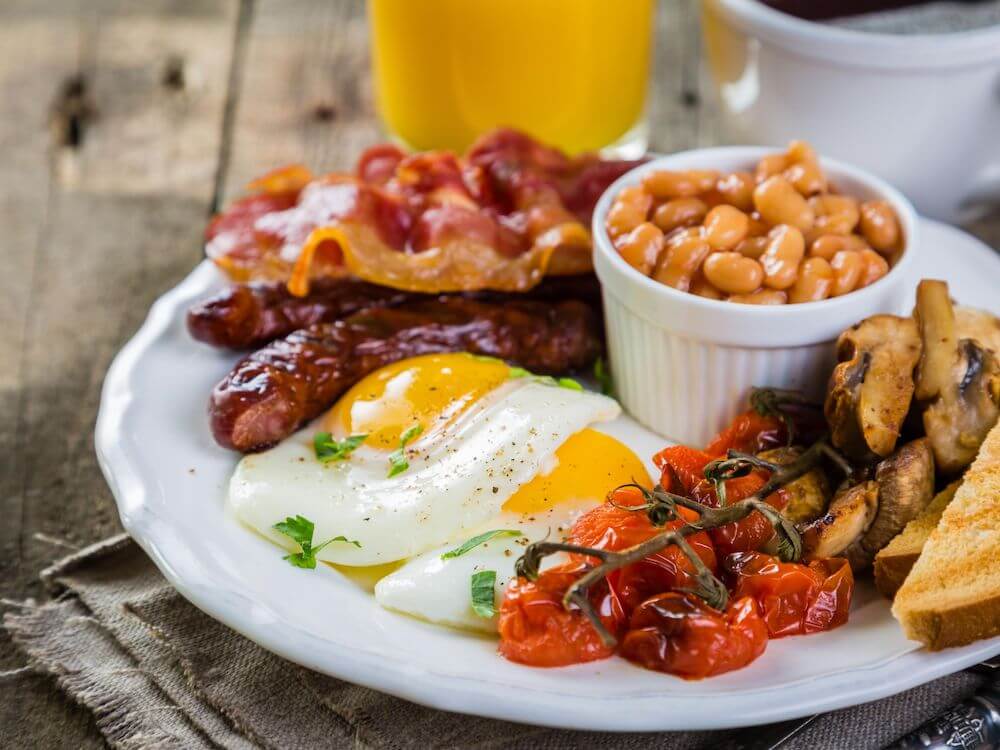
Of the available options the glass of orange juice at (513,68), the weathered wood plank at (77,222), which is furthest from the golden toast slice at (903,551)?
the glass of orange juice at (513,68)

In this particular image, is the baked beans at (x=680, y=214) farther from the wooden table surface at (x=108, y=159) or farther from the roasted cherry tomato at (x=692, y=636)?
the wooden table surface at (x=108, y=159)

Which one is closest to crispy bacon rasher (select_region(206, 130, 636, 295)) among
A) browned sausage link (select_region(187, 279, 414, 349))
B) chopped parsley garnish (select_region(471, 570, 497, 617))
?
browned sausage link (select_region(187, 279, 414, 349))

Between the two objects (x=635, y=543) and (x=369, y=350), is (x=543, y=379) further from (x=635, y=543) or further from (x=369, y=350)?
(x=635, y=543)

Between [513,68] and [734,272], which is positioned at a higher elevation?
[513,68]

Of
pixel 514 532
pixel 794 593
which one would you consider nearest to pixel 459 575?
pixel 514 532

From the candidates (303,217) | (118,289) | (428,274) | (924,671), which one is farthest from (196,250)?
(924,671)

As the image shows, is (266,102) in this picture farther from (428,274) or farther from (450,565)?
(450,565)
